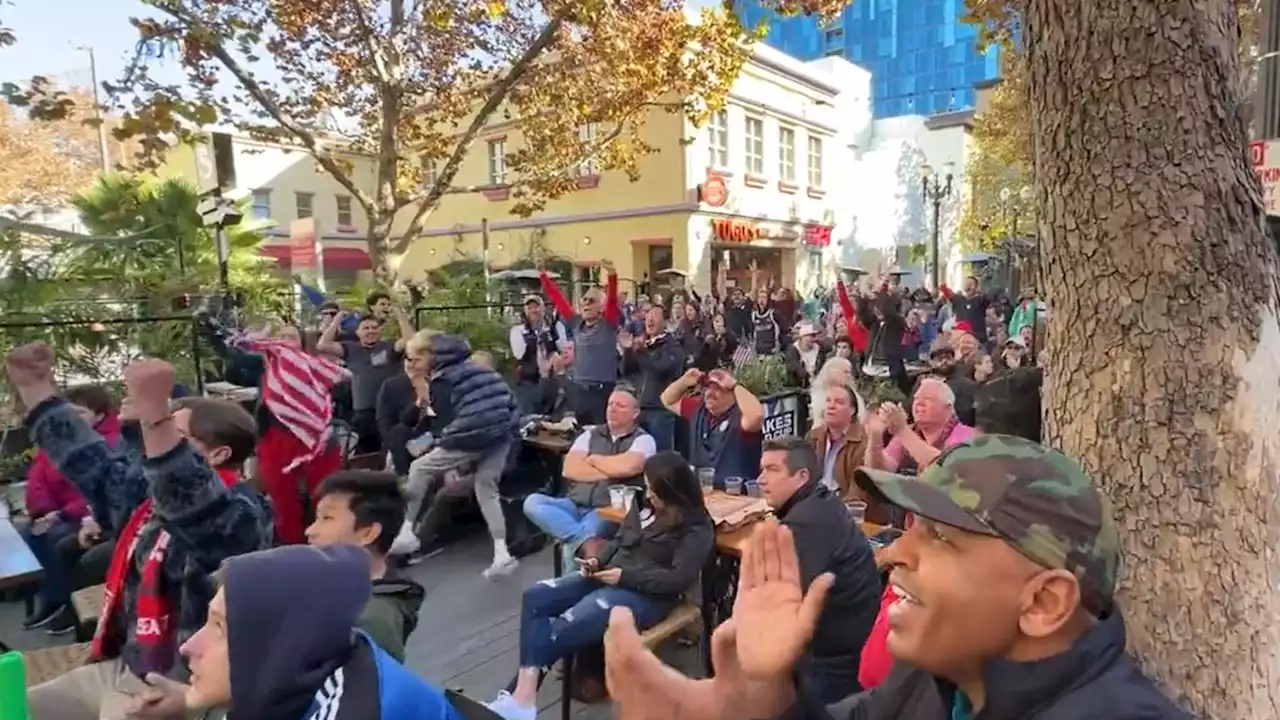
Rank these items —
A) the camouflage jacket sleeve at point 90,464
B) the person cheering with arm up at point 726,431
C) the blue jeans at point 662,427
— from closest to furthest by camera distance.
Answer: the camouflage jacket sleeve at point 90,464
the person cheering with arm up at point 726,431
the blue jeans at point 662,427

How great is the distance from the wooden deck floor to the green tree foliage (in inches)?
98.2

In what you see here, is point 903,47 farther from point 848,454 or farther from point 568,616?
point 568,616

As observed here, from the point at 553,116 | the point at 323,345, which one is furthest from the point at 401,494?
the point at 553,116

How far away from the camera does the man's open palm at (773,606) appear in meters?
1.43

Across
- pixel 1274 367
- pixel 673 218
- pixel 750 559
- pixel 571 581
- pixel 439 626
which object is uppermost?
pixel 673 218

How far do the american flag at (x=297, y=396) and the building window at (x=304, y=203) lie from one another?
2923cm

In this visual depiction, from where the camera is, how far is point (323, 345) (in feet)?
25.7

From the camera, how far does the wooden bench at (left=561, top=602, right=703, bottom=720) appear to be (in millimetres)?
3838

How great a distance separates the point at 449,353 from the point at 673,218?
55.9 feet

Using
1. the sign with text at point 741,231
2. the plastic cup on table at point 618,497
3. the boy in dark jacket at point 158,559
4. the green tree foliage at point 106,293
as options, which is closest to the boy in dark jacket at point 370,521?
the boy in dark jacket at point 158,559

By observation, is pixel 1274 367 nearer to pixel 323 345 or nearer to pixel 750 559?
pixel 750 559

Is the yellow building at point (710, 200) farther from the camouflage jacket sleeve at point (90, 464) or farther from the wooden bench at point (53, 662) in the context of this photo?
the wooden bench at point (53, 662)

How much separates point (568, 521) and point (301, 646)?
11.0ft

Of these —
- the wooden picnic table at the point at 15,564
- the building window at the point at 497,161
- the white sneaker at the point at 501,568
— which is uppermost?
the building window at the point at 497,161
